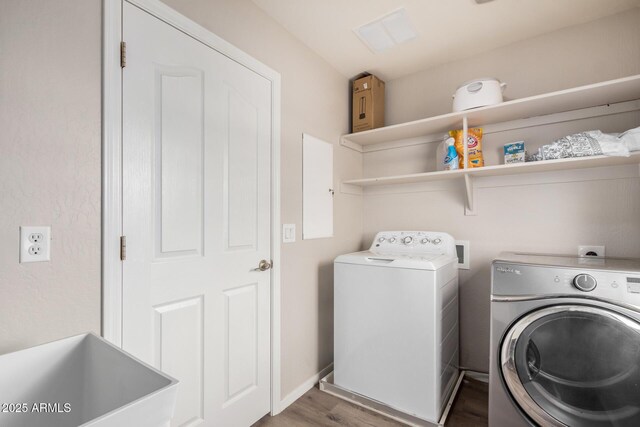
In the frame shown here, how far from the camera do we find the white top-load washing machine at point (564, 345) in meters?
1.21

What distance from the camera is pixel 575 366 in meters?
1.30

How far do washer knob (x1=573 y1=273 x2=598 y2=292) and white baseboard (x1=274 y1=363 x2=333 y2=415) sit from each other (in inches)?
64.3

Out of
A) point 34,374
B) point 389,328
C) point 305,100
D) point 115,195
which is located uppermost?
point 305,100

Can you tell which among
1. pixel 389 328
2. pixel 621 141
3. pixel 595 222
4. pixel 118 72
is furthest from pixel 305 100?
pixel 595 222

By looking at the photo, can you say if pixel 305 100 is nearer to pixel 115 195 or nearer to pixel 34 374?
pixel 115 195

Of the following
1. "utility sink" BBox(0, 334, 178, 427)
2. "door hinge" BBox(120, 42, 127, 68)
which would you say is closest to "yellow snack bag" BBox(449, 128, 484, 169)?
"door hinge" BBox(120, 42, 127, 68)

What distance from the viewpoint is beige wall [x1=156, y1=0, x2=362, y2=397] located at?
66.4 inches

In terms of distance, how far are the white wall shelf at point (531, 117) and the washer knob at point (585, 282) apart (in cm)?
67

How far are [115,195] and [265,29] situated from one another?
1.28m

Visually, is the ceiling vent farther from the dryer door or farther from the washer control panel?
the dryer door

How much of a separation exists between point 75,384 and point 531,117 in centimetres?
261

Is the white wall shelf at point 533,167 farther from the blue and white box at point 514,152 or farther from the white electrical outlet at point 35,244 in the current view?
the white electrical outlet at point 35,244

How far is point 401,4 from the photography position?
168 centimetres

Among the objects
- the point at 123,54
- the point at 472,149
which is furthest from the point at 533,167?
the point at 123,54
